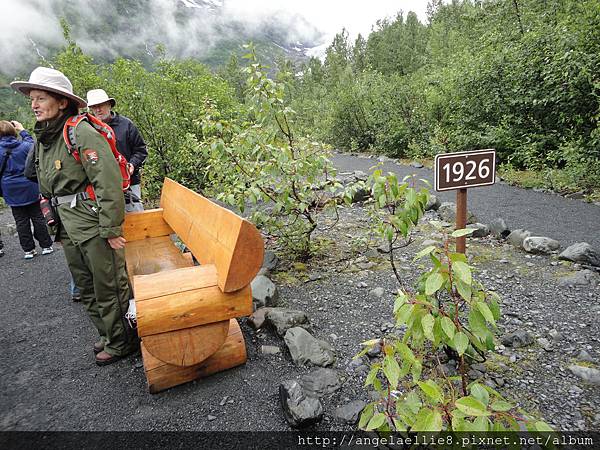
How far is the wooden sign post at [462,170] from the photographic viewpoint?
226cm

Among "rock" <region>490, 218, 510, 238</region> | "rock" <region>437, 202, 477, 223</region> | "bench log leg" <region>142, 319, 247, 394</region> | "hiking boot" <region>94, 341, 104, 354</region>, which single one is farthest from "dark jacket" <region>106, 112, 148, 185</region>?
"rock" <region>490, 218, 510, 238</region>

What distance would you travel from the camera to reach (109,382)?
2.77 meters

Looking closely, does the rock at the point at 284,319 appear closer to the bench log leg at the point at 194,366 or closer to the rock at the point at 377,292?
the bench log leg at the point at 194,366

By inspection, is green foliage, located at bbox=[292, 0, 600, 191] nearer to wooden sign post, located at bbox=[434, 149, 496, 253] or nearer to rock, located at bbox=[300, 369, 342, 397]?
wooden sign post, located at bbox=[434, 149, 496, 253]

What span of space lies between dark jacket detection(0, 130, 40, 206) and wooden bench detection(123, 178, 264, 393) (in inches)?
167

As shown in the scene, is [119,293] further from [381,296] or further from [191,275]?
[381,296]

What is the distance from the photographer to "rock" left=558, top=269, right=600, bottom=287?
3.57 meters

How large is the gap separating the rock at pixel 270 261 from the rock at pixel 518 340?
102 inches

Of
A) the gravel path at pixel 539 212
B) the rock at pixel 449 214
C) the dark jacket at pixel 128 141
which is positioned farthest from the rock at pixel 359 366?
the rock at pixel 449 214

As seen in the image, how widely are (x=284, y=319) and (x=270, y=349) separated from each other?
30cm

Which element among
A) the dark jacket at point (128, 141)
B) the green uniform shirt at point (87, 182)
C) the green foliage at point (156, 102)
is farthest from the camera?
the green foliage at point (156, 102)

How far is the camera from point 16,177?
17.7ft

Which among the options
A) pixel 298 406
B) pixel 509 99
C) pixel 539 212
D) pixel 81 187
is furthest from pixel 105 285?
pixel 509 99

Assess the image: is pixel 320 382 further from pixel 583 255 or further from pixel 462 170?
pixel 583 255
